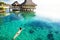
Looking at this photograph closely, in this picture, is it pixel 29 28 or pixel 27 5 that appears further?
pixel 27 5

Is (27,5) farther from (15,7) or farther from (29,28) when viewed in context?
(29,28)

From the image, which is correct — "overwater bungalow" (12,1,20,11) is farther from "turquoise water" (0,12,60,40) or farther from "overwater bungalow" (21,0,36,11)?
"turquoise water" (0,12,60,40)

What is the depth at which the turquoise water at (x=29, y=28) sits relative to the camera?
4.68m

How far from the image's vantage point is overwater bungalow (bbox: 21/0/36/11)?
529cm

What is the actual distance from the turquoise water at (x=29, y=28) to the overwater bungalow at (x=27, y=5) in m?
0.44

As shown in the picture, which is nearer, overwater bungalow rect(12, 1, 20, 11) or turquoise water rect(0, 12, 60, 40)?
turquoise water rect(0, 12, 60, 40)

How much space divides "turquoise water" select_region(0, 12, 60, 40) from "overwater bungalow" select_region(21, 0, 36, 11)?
1.43 ft

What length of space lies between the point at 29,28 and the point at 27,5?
93 centimetres

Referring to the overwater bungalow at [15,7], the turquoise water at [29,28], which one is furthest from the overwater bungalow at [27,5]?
the turquoise water at [29,28]

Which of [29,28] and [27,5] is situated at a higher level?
[27,5]

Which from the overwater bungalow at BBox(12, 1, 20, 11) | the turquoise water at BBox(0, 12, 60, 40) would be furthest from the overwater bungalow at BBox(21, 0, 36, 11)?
the turquoise water at BBox(0, 12, 60, 40)

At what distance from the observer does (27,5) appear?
545 cm

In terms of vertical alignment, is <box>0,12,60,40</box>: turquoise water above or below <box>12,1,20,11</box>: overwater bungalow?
below

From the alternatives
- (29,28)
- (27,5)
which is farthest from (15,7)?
(29,28)
